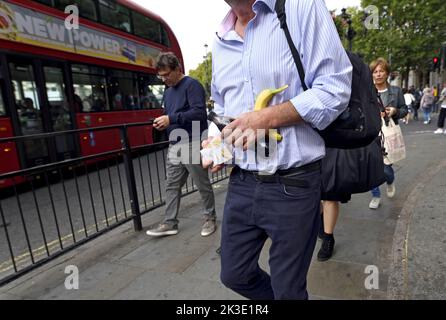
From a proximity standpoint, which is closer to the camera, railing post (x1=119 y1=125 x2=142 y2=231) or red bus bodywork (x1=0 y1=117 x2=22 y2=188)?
railing post (x1=119 y1=125 x2=142 y2=231)

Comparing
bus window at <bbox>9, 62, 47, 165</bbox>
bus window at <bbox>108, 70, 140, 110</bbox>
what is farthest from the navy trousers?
bus window at <bbox>108, 70, 140, 110</bbox>

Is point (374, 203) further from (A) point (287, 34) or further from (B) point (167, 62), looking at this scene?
(A) point (287, 34)

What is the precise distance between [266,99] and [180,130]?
2.20 m

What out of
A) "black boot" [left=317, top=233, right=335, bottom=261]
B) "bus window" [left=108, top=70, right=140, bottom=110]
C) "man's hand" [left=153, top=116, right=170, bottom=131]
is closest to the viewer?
"black boot" [left=317, top=233, right=335, bottom=261]

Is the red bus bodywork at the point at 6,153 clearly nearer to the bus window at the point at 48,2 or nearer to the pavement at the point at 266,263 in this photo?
the bus window at the point at 48,2

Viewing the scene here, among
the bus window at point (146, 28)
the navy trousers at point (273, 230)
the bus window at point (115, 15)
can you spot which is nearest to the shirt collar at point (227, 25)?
the navy trousers at point (273, 230)

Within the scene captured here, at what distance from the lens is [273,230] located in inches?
58.2

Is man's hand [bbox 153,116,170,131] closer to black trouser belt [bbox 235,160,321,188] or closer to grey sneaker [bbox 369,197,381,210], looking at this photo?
black trouser belt [bbox 235,160,321,188]

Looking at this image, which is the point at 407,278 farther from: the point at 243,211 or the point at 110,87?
the point at 110,87

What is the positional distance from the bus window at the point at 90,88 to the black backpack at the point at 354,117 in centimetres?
747

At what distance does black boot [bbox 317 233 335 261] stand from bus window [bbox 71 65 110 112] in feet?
22.4

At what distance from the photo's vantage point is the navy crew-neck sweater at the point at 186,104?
338 centimetres

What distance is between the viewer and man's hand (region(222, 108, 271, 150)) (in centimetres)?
133

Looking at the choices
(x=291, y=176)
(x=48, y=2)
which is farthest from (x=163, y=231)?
(x=48, y=2)
